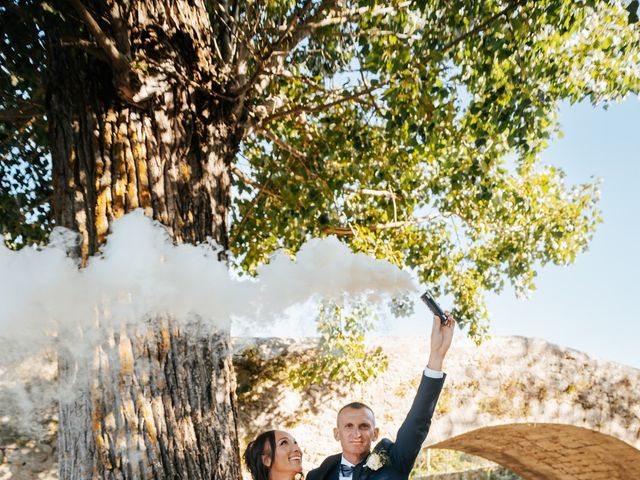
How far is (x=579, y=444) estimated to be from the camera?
9438 millimetres

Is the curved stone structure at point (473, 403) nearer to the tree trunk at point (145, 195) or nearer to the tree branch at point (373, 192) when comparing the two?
the tree branch at point (373, 192)

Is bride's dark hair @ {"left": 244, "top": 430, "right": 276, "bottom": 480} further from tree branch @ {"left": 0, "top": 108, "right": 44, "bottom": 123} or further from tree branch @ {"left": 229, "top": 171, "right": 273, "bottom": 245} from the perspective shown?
tree branch @ {"left": 229, "top": 171, "right": 273, "bottom": 245}


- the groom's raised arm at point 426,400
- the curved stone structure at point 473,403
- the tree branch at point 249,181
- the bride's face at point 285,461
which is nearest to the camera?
the groom's raised arm at point 426,400

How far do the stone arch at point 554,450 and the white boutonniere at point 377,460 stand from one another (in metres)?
5.56

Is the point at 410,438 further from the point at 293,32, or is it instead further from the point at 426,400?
the point at 293,32

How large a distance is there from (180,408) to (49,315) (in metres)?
0.92

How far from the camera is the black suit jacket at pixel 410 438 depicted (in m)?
2.93

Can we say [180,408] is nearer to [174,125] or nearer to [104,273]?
[104,273]

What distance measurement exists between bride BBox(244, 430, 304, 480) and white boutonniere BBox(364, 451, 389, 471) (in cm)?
65

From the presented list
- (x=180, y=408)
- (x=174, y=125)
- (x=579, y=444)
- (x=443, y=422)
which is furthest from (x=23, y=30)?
(x=579, y=444)

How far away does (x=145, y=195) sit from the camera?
367 centimetres

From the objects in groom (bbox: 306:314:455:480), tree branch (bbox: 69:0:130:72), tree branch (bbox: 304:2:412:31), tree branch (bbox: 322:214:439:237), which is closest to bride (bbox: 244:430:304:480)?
groom (bbox: 306:314:455:480)

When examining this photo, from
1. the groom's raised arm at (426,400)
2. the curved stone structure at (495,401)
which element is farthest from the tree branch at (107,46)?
the curved stone structure at (495,401)

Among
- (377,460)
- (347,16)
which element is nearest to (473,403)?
(347,16)
